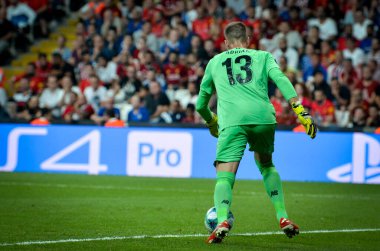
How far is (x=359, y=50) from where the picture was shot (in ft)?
66.8

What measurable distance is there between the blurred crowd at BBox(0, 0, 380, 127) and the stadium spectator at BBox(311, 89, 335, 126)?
0.02m

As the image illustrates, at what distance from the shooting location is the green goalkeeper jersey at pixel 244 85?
26.5 feet

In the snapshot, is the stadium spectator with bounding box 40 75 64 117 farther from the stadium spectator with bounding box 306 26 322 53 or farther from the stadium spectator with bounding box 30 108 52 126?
the stadium spectator with bounding box 306 26 322 53

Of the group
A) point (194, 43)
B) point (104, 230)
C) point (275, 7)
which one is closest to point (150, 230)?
point (104, 230)

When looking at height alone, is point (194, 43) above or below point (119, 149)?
above

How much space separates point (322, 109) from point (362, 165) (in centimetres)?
262

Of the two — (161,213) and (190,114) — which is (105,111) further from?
(161,213)

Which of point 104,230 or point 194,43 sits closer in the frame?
point 104,230

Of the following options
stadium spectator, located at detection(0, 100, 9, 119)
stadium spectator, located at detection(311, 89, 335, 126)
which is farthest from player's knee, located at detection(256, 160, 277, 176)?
stadium spectator, located at detection(0, 100, 9, 119)

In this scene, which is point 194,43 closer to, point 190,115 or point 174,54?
point 174,54

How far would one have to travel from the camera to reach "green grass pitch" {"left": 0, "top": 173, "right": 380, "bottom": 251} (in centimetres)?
814

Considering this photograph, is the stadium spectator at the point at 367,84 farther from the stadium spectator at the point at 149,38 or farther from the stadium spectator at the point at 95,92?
the stadium spectator at the point at 95,92

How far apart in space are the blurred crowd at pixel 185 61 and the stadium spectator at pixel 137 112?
1.1 inches

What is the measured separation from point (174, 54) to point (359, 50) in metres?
4.47
